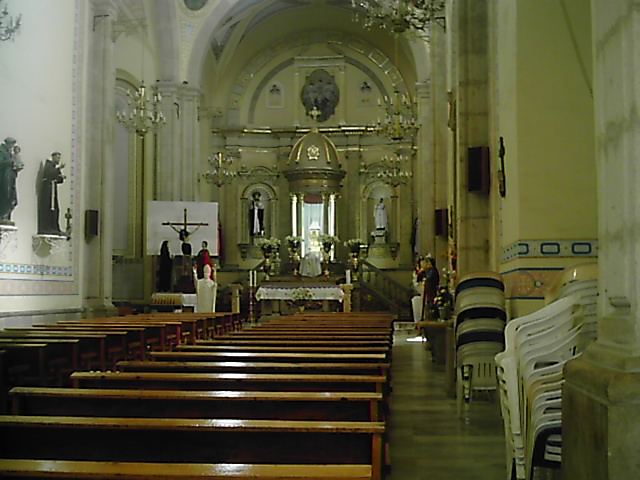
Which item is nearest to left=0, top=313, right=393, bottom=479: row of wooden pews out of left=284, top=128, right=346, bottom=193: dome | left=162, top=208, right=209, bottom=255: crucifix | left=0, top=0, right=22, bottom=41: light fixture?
left=0, top=0, right=22, bottom=41: light fixture

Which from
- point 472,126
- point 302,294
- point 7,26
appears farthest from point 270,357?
point 302,294

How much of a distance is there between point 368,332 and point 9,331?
3433 mm

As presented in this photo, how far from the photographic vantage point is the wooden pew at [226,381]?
3963mm

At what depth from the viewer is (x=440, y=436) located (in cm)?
497

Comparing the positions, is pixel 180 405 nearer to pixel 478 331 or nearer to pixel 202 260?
pixel 478 331

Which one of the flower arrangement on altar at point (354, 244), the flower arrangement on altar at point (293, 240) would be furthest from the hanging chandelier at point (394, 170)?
the flower arrangement on altar at point (293, 240)

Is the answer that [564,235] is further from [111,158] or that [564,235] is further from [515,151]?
[111,158]

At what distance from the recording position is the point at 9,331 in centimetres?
778

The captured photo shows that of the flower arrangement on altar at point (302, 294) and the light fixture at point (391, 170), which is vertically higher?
the light fixture at point (391, 170)

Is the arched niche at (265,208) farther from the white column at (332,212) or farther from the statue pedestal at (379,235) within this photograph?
the statue pedestal at (379,235)

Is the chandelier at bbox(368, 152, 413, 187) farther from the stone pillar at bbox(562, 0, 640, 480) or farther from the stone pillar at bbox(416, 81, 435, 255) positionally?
the stone pillar at bbox(562, 0, 640, 480)

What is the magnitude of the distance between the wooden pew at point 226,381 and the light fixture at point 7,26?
7864 mm

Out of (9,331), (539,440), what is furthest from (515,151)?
(9,331)

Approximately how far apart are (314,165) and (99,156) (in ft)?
38.0
